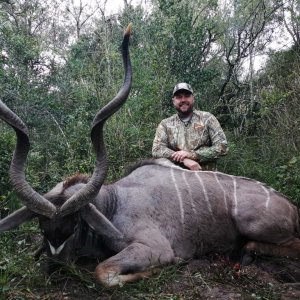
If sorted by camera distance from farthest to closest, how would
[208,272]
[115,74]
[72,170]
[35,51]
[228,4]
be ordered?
[228,4] → [35,51] → [115,74] → [72,170] → [208,272]

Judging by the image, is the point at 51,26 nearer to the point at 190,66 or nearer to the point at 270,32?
the point at 270,32

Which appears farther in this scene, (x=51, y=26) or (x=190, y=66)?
(x=51, y=26)

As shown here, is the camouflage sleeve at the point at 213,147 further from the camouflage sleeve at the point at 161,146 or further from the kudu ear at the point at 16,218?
the kudu ear at the point at 16,218

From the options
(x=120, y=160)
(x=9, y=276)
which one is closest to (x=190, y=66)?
(x=120, y=160)

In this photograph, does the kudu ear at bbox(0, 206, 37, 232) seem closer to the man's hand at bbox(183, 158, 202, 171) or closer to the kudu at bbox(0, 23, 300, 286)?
the kudu at bbox(0, 23, 300, 286)

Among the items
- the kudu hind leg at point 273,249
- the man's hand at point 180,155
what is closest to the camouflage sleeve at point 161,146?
the man's hand at point 180,155

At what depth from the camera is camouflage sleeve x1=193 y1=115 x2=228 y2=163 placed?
3.79 meters

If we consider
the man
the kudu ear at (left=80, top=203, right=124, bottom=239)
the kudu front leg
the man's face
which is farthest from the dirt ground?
the man's face

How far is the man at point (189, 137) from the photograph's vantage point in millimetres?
3807

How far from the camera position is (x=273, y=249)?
3.01 meters

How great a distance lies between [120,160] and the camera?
4.88 meters

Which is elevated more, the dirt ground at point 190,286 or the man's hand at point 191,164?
the man's hand at point 191,164

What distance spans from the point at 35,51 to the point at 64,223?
208 inches

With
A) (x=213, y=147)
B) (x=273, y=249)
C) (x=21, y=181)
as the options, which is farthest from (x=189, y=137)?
(x=21, y=181)
